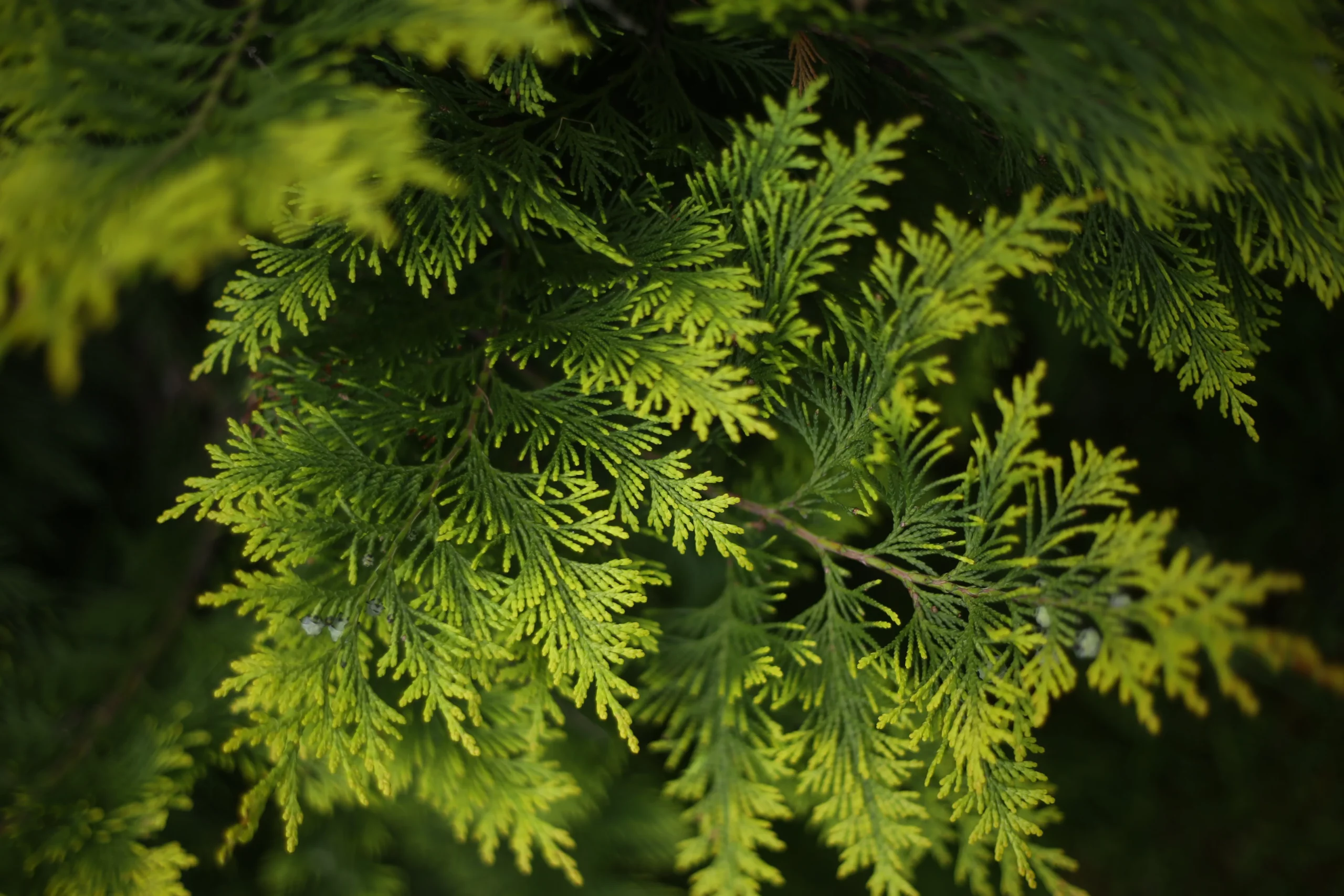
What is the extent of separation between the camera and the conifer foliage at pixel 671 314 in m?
1.02

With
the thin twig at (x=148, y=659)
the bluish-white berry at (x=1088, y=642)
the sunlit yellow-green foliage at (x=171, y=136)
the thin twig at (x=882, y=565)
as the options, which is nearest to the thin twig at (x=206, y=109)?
the sunlit yellow-green foliage at (x=171, y=136)

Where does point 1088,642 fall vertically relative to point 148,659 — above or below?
above

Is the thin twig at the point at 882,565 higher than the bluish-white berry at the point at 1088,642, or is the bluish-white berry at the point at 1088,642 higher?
the bluish-white berry at the point at 1088,642

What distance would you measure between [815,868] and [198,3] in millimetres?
3112

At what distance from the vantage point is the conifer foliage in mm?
1017

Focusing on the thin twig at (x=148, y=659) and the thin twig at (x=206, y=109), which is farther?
the thin twig at (x=148, y=659)

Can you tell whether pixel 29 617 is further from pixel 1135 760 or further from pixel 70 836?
pixel 1135 760

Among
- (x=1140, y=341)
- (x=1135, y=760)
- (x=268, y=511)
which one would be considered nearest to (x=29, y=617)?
(x=268, y=511)

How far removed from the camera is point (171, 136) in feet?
3.70

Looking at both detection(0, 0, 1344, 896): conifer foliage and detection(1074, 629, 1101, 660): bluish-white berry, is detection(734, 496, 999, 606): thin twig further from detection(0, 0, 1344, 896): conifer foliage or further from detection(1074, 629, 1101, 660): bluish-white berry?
detection(1074, 629, 1101, 660): bluish-white berry

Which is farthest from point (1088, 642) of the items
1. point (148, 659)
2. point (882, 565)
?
point (148, 659)

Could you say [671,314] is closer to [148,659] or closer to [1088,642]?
[1088,642]

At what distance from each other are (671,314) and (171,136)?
2.66 ft

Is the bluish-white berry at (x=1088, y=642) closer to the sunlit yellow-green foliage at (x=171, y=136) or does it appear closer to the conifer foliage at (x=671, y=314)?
the conifer foliage at (x=671, y=314)
